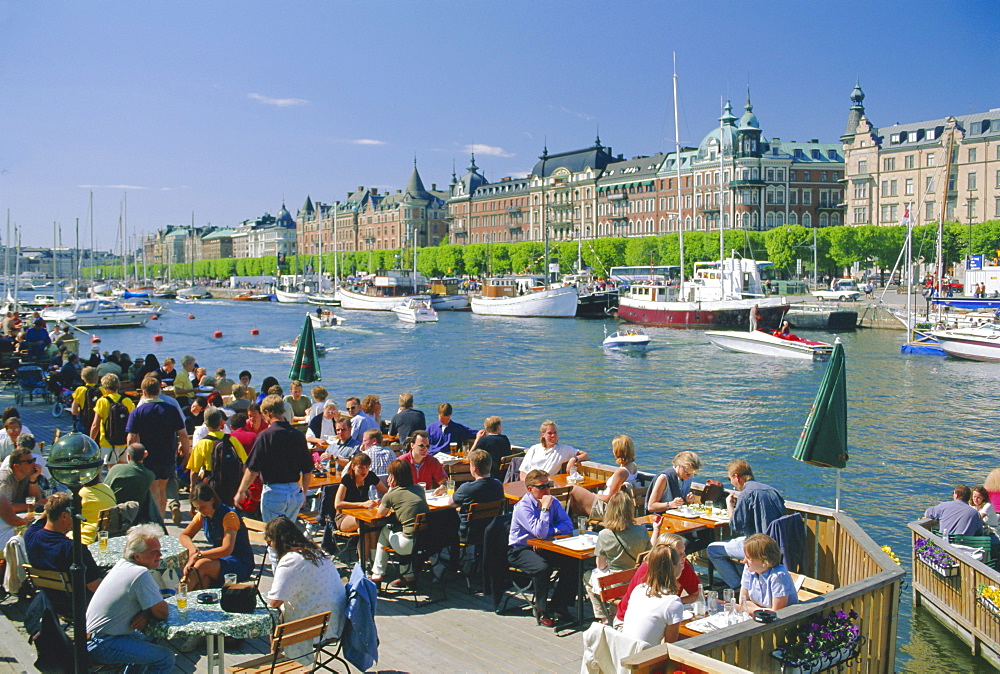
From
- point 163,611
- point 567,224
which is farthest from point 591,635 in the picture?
point 567,224

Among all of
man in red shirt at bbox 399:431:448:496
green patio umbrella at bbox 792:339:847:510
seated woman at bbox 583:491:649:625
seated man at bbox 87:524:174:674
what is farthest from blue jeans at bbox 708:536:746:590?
seated man at bbox 87:524:174:674

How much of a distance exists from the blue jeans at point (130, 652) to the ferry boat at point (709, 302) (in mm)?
53341

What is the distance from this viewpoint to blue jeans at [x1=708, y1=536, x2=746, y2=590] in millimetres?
7184

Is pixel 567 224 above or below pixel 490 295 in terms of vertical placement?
above

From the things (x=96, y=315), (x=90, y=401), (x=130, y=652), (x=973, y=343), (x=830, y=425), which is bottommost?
(x=973, y=343)

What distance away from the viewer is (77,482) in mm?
4824

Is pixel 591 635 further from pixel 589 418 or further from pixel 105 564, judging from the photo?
pixel 589 418

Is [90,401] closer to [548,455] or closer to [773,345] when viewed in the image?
[548,455]

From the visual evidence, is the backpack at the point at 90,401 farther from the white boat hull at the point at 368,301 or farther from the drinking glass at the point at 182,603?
the white boat hull at the point at 368,301

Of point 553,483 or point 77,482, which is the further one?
point 553,483

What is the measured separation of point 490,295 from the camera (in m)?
85.6

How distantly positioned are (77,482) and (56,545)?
1.68 metres

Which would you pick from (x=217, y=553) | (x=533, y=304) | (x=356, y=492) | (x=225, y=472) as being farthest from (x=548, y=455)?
(x=533, y=304)

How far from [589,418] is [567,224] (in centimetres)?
10356
